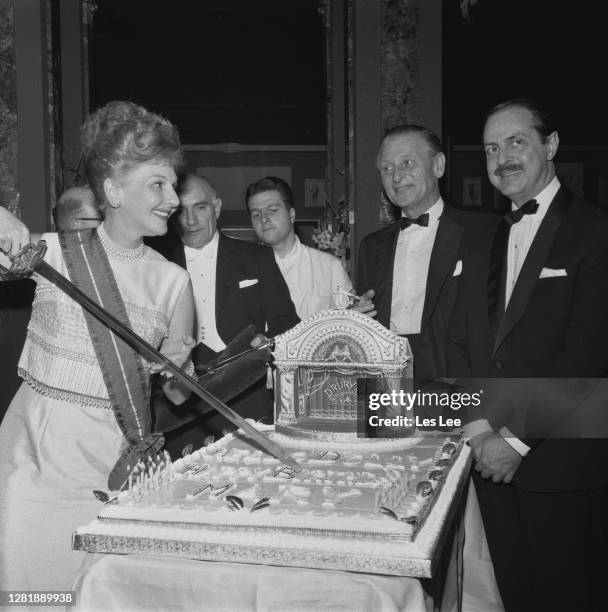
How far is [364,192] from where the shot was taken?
5.34 meters

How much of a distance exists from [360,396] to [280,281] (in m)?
1.12

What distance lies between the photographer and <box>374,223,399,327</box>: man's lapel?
296 centimetres

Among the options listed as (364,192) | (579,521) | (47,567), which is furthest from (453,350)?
(364,192)

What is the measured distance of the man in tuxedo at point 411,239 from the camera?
2.86m

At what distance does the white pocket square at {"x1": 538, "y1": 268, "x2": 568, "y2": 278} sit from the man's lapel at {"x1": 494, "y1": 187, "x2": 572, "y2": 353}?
0.01 meters

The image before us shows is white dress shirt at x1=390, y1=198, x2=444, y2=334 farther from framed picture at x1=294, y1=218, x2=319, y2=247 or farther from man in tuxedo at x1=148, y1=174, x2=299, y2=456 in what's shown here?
framed picture at x1=294, y1=218, x2=319, y2=247

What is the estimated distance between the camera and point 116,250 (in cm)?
197

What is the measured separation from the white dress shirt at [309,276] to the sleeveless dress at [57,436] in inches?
89.6

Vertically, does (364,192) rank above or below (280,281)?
above

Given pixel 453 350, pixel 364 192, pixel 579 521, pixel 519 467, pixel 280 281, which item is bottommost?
pixel 579 521

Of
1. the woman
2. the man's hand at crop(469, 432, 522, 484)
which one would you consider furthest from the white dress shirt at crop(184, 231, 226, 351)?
the man's hand at crop(469, 432, 522, 484)

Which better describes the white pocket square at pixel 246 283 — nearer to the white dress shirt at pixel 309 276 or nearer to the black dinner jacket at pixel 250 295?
the black dinner jacket at pixel 250 295

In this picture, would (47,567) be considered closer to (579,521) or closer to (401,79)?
(579,521)

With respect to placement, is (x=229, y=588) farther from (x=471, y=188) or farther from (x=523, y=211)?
(x=471, y=188)
